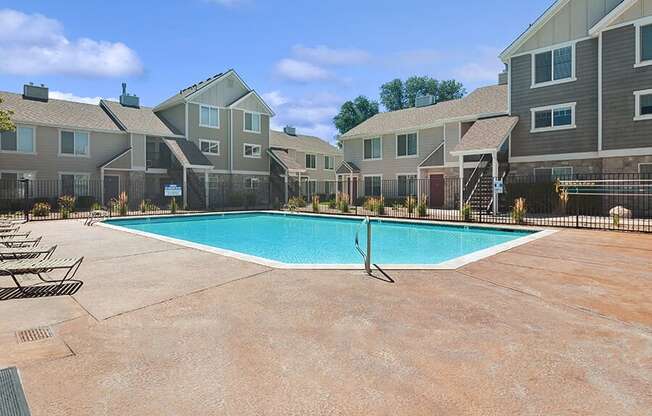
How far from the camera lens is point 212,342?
13.1ft

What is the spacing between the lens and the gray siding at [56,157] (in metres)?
24.8

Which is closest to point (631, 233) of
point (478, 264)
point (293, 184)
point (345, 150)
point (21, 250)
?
point (478, 264)

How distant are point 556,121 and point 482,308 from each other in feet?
66.4

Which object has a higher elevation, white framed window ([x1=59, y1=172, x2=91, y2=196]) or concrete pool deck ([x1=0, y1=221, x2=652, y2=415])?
white framed window ([x1=59, y1=172, x2=91, y2=196])

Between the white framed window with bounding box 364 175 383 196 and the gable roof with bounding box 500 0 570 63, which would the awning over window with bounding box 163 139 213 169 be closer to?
the white framed window with bounding box 364 175 383 196

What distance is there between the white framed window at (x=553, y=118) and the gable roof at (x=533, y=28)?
12.1ft

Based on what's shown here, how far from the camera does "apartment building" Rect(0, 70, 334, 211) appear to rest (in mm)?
25531

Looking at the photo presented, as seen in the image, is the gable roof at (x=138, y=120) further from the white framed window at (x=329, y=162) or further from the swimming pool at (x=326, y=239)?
the white framed window at (x=329, y=162)

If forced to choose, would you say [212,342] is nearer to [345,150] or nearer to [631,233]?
[631,233]

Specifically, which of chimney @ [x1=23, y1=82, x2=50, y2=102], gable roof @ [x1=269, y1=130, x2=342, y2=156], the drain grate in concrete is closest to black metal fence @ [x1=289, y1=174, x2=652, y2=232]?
gable roof @ [x1=269, y1=130, x2=342, y2=156]

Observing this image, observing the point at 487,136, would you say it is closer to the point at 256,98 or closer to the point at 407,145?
the point at 407,145

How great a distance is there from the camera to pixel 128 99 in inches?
1270

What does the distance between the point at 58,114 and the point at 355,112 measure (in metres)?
45.1

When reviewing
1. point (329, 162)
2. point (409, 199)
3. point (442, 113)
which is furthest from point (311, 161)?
point (409, 199)
